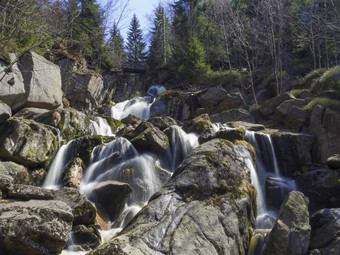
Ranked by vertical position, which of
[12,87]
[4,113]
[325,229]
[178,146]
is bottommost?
[325,229]

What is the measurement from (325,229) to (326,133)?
6.60 metres

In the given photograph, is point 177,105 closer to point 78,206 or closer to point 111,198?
point 111,198

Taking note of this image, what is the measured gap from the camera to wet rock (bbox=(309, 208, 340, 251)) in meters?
4.35

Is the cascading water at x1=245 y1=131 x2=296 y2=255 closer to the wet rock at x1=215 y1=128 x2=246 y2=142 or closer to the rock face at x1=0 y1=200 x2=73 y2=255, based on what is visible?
the wet rock at x1=215 y1=128 x2=246 y2=142

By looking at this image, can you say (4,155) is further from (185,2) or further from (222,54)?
(185,2)

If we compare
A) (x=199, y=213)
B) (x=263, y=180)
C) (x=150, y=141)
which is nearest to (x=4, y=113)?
(x=150, y=141)

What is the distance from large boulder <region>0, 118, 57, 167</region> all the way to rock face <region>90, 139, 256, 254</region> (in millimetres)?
5697

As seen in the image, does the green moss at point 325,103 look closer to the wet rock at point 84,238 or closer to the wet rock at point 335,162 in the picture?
the wet rock at point 335,162

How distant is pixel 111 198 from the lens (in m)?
7.51

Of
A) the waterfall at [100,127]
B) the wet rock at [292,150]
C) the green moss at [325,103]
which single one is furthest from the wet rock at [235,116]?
the waterfall at [100,127]

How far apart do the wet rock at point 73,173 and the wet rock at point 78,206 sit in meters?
2.30

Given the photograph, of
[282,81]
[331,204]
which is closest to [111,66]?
[282,81]

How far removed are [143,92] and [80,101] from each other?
700 cm

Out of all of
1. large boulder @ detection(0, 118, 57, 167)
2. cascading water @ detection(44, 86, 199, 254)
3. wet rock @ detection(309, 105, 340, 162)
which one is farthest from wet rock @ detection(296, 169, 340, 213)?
large boulder @ detection(0, 118, 57, 167)
